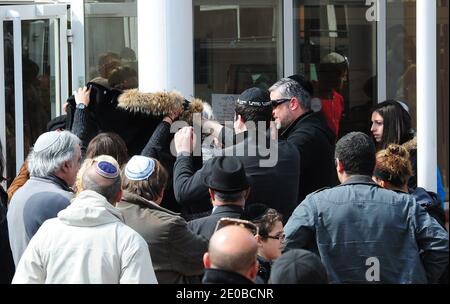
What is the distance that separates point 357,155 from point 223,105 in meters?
3.90

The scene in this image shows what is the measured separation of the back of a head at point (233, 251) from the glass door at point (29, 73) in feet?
15.2

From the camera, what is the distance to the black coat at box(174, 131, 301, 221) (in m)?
5.36

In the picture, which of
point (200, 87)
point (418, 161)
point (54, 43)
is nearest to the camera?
point (418, 161)

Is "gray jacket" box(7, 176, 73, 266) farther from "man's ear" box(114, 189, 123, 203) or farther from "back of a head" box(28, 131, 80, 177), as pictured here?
"man's ear" box(114, 189, 123, 203)

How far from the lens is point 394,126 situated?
641 centimetres

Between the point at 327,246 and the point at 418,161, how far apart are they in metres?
1.28

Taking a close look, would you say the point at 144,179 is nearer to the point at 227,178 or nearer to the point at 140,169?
the point at 140,169

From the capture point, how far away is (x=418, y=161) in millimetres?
5750

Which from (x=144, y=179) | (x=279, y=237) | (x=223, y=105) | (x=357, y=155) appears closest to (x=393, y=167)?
(x=357, y=155)

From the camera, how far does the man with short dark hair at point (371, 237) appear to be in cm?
472

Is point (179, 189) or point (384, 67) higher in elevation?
point (384, 67)

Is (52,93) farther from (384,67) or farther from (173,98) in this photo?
(384,67)
